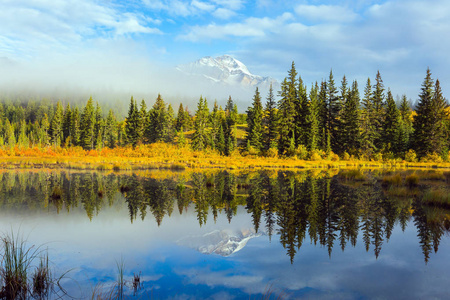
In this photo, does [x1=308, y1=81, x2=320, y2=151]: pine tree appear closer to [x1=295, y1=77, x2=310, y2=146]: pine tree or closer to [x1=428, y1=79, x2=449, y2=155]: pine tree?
[x1=295, y1=77, x2=310, y2=146]: pine tree

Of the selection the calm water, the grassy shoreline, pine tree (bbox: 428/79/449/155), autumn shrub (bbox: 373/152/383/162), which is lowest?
the calm water

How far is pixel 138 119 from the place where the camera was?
283ft

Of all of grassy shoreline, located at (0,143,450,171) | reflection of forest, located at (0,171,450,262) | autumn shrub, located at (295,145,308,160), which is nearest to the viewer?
reflection of forest, located at (0,171,450,262)

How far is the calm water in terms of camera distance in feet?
24.8

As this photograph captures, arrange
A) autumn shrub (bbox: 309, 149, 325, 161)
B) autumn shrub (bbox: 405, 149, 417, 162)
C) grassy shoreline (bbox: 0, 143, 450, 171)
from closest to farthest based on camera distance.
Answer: grassy shoreline (bbox: 0, 143, 450, 171) → autumn shrub (bbox: 405, 149, 417, 162) → autumn shrub (bbox: 309, 149, 325, 161)

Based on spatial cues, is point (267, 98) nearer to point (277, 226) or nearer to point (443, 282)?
point (277, 226)

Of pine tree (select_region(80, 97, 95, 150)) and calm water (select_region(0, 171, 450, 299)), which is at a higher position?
pine tree (select_region(80, 97, 95, 150))

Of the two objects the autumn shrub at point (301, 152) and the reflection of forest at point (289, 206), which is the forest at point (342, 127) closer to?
the autumn shrub at point (301, 152)

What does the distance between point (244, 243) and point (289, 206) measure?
6442 mm

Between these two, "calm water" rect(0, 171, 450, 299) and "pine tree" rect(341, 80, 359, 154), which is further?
"pine tree" rect(341, 80, 359, 154)

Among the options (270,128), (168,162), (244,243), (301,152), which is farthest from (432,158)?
(244,243)

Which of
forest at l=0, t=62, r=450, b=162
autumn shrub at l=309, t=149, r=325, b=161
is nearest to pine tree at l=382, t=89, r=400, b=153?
forest at l=0, t=62, r=450, b=162

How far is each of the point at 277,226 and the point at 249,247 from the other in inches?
110

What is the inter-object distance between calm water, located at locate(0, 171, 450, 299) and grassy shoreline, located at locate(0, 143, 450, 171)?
94.3 ft
